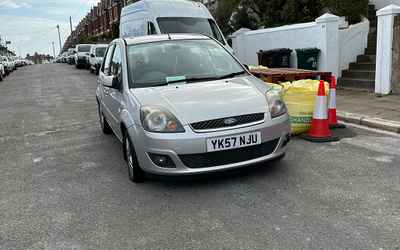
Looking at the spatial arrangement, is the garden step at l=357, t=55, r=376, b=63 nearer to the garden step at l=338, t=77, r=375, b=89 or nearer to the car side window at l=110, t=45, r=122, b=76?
the garden step at l=338, t=77, r=375, b=89

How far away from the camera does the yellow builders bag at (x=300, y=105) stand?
614 centimetres

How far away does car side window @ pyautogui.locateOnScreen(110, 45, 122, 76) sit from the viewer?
5279mm

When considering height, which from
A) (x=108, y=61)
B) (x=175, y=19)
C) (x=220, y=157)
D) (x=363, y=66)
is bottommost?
(x=220, y=157)

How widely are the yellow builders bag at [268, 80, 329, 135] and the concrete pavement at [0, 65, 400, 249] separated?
308 millimetres

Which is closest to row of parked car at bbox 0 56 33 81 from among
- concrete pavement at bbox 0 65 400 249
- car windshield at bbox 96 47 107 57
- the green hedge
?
car windshield at bbox 96 47 107 57

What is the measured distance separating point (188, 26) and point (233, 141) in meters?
8.63

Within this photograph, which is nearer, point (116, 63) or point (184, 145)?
point (184, 145)

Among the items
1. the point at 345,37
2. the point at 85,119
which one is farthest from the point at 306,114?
the point at 345,37

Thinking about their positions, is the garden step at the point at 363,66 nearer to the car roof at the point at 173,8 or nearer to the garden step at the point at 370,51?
the garden step at the point at 370,51

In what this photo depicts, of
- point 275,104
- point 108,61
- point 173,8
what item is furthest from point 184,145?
point 173,8

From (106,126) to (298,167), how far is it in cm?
360

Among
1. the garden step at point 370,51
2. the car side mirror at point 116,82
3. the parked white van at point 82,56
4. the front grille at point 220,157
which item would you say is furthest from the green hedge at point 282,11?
the parked white van at point 82,56

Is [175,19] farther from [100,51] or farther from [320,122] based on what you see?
[100,51]

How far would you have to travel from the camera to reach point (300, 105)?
20.2 feet
